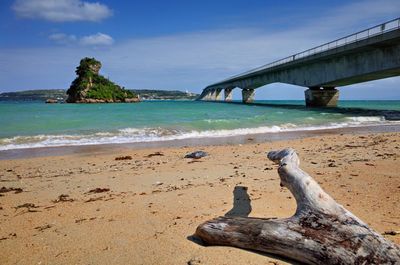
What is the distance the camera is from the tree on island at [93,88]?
93.8 m

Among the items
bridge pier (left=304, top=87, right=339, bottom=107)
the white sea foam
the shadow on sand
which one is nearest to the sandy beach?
the shadow on sand

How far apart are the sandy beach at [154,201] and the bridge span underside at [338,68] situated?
21.5m

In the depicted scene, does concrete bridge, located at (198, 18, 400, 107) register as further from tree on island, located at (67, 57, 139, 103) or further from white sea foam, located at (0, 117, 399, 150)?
tree on island, located at (67, 57, 139, 103)

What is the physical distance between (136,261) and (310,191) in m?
1.77

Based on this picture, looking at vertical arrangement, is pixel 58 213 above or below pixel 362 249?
below

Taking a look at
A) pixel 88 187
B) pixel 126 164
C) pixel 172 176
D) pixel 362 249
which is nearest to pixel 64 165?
pixel 126 164

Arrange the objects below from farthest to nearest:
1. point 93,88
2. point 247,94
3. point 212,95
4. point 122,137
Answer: point 212,95 < point 93,88 < point 247,94 < point 122,137

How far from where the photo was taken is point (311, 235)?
9.34ft

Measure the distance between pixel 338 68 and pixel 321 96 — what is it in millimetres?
8568

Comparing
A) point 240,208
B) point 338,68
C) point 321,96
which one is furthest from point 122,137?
point 321,96

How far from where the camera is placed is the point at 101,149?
469 inches

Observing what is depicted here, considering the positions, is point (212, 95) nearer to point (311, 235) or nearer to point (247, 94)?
point (247, 94)

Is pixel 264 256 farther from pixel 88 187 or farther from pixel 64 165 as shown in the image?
pixel 64 165

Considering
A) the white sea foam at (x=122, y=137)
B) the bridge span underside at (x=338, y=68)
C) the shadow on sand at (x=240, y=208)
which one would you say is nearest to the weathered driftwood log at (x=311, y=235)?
the shadow on sand at (x=240, y=208)
